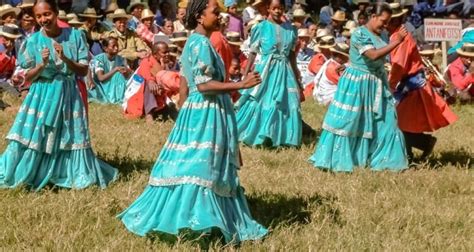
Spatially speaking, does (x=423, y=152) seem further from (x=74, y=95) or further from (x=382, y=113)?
(x=74, y=95)

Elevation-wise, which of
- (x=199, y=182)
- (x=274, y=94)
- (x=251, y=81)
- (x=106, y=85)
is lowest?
(x=106, y=85)

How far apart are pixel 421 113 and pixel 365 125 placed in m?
0.65

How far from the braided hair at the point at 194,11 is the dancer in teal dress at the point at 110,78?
328 inches

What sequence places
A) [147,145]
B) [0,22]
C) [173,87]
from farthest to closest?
[0,22], [173,87], [147,145]

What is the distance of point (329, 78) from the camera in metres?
13.7

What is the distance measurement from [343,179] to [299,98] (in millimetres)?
2419

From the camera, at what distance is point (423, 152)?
8805 millimetres

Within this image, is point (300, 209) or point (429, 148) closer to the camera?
point (300, 209)

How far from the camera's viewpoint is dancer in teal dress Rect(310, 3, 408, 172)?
26.6 feet

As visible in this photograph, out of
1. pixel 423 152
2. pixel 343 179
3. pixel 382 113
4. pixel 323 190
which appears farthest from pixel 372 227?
pixel 423 152

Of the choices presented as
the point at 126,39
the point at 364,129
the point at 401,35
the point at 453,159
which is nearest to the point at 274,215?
the point at 364,129

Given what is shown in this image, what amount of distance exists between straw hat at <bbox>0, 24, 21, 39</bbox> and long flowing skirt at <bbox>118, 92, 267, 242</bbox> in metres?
7.90

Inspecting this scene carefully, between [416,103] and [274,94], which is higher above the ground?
[416,103]

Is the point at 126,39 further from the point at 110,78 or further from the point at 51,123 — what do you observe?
the point at 51,123
